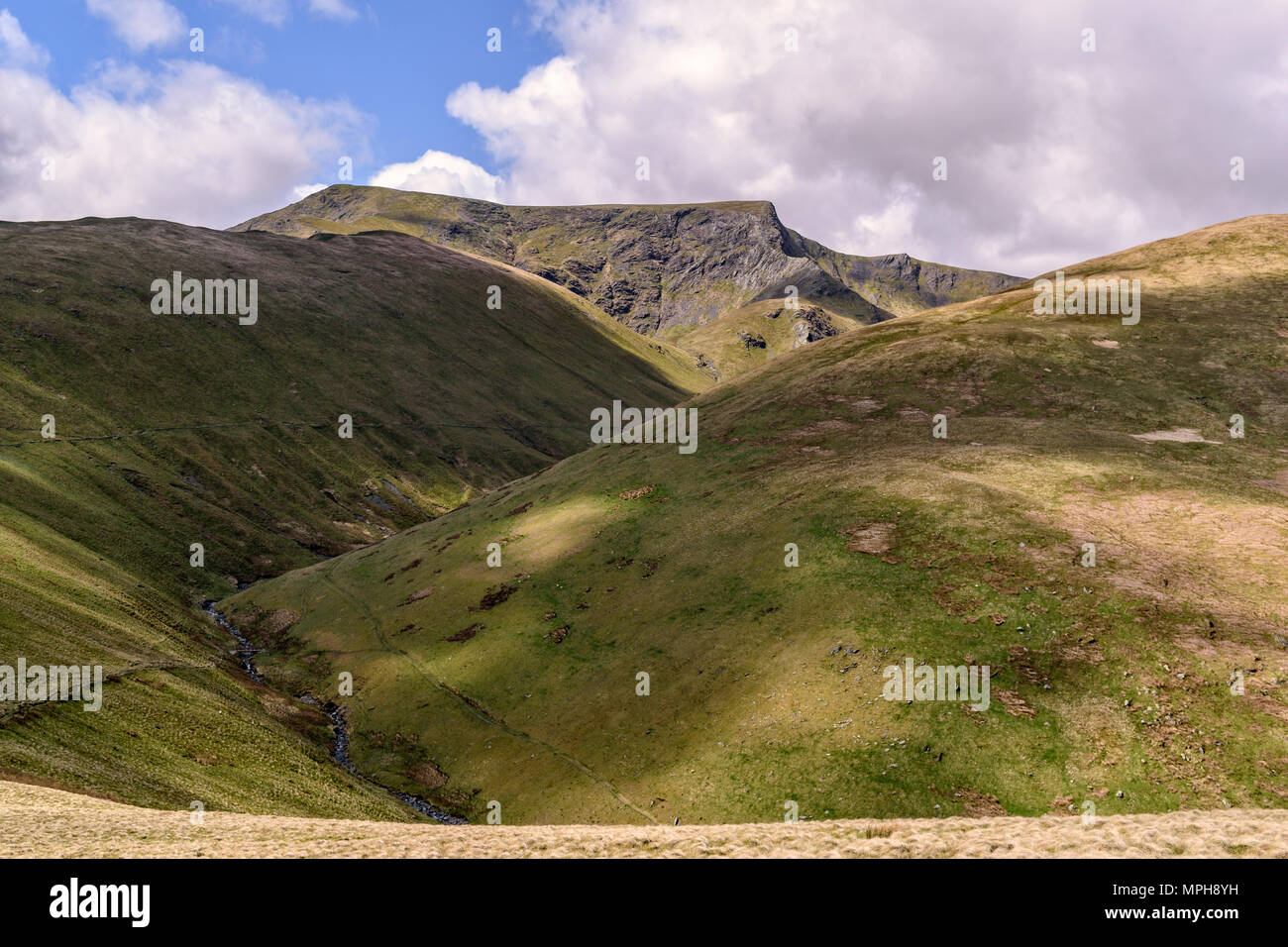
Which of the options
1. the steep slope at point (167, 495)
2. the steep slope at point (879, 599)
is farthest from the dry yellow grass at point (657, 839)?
the steep slope at point (879, 599)

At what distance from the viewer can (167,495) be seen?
11469 cm

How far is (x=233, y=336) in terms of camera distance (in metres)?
179

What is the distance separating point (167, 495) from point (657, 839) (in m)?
120

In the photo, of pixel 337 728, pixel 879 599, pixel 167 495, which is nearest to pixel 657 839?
pixel 879 599

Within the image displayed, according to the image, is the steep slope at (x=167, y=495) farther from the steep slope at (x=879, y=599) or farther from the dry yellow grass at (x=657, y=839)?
the steep slope at (x=879, y=599)

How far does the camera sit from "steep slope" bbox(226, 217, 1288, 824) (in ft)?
117

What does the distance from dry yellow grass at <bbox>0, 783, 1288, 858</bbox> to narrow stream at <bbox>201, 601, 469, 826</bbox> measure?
21.6 metres

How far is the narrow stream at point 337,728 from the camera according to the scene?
46.8 meters

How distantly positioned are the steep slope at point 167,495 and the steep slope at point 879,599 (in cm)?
1179

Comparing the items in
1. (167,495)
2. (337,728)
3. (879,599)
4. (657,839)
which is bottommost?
(337,728)

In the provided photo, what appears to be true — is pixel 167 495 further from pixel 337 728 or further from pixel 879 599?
pixel 879 599

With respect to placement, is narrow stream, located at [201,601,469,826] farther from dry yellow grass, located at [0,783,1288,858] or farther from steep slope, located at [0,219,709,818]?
dry yellow grass, located at [0,783,1288,858]
